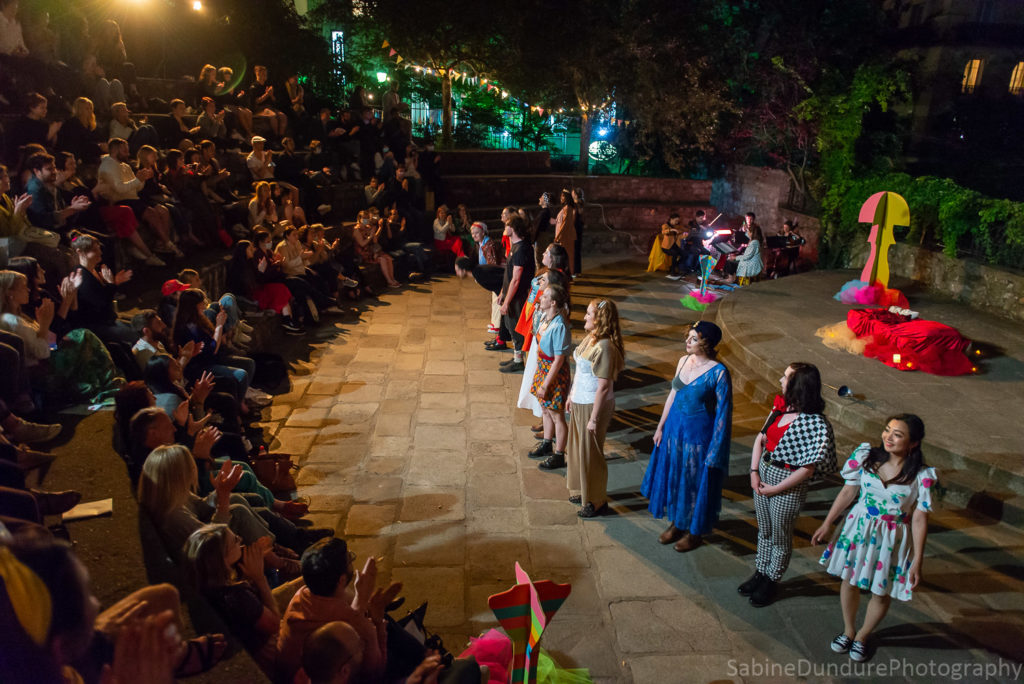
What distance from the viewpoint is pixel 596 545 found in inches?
192

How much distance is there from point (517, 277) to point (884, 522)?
4721 mm

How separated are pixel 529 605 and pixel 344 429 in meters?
4.21

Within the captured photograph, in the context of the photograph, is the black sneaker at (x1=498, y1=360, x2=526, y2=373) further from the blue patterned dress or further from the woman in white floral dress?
the woman in white floral dress

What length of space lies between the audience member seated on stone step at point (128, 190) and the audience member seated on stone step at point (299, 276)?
1366mm

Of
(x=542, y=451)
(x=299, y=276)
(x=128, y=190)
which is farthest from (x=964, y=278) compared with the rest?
(x=128, y=190)

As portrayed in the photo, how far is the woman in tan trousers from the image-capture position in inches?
434

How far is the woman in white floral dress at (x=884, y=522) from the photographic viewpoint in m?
3.54

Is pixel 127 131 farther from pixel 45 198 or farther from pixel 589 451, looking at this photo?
pixel 589 451

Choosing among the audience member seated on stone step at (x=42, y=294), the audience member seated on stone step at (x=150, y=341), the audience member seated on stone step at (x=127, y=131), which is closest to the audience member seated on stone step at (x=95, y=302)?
the audience member seated on stone step at (x=42, y=294)

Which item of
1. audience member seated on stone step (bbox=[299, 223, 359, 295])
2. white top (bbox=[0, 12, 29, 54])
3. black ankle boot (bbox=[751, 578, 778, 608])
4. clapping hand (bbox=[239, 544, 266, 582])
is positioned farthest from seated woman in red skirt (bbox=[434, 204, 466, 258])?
clapping hand (bbox=[239, 544, 266, 582])

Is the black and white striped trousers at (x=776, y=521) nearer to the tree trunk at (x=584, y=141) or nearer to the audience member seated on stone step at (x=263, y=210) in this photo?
the audience member seated on stone step at (x=263, y=210)

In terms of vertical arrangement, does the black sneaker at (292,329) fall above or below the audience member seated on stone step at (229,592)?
below

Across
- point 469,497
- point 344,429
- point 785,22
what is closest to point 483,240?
point 344,429

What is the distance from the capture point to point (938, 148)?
17.8 metres
